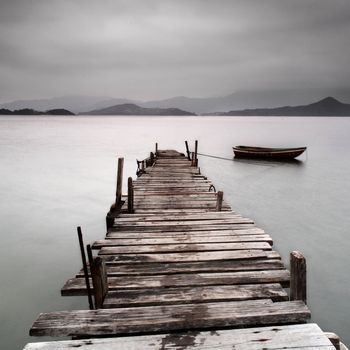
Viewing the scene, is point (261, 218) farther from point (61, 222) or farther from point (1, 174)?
point (1, 174)

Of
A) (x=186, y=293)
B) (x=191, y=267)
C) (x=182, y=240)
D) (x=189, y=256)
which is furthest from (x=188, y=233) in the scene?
(x=186, y=293)

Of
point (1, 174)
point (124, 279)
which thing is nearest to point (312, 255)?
point (124, 279)

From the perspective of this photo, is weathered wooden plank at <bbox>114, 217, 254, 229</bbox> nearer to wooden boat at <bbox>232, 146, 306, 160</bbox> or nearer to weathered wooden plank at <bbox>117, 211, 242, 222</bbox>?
weathered wooden plank at <bbox>117, 211, 242, 222</bbox>

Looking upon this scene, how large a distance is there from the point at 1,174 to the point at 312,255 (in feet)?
85.6

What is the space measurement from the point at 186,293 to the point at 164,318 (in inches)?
34.7

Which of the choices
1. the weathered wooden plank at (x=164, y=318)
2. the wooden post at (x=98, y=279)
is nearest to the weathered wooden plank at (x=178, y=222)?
the wooden post at (x=98, y=279)

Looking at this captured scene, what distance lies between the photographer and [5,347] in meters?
6.50

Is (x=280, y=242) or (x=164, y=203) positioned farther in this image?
(x=280, y=242)

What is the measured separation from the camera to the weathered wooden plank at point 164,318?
3.58m

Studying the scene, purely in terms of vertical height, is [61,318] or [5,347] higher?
[61,318]

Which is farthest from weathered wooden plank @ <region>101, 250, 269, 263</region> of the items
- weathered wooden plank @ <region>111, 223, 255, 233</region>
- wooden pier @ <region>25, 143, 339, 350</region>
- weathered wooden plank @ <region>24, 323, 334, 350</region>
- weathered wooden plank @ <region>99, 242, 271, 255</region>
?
weathered wooden plank @ <region>24, 323, 334, 350</region>

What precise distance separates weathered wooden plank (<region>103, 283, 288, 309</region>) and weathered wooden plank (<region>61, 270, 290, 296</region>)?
0.39 feet

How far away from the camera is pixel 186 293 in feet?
14.9

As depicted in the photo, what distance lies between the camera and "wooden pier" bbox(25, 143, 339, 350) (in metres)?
3.42
